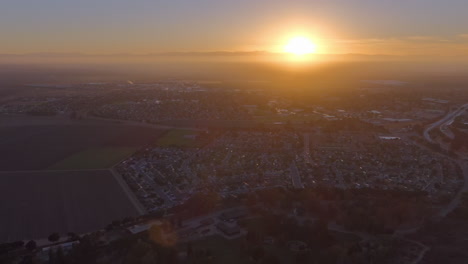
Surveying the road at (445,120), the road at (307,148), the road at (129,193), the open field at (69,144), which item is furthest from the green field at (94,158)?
the road at (445,120)

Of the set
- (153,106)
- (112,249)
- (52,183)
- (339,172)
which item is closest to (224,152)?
(339,172)

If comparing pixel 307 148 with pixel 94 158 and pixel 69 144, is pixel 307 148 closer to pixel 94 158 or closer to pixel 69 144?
pixel 94 158

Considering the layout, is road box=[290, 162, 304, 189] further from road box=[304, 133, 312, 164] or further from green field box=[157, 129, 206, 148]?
green field box=[157, 129, 206, 148]

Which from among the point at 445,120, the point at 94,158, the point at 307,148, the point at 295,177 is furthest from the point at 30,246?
the point at 445,120

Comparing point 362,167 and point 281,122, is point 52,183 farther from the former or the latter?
point 281,122

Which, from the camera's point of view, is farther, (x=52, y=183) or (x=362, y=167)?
(x=362, y=167)
